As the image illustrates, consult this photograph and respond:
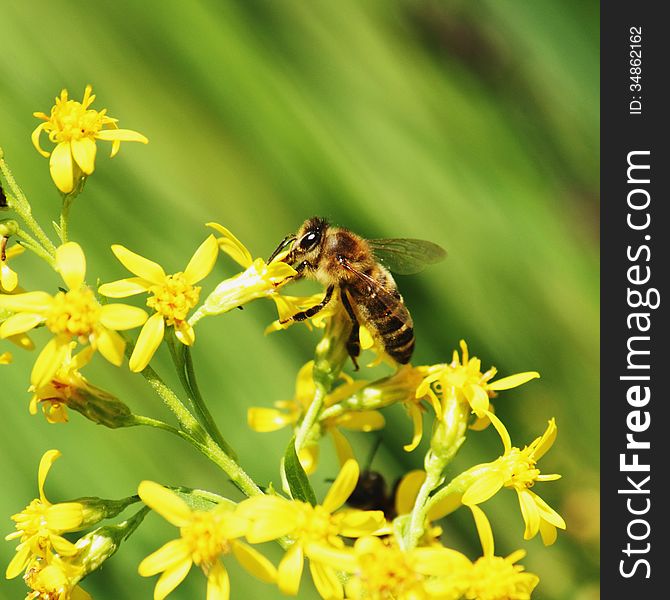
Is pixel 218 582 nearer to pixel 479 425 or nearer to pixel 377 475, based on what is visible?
pixel 479 425

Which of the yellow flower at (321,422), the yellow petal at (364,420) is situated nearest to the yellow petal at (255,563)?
the yellow flower at (321,422)

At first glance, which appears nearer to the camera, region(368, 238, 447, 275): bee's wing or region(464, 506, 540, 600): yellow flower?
region(464, 506, 540, 600): yellow flower

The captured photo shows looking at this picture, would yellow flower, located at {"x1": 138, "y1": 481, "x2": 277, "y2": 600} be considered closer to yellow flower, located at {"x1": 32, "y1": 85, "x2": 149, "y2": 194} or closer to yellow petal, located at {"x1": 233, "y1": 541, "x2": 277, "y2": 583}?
yellow petal, located at {"x1": 233, "y1": 541, "x2": 277, "y2": 583}

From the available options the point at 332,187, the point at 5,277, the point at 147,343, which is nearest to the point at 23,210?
the point at 5,277

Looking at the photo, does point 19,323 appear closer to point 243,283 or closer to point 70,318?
point 70,318

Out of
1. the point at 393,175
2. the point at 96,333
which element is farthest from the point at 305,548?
the point at 393,175

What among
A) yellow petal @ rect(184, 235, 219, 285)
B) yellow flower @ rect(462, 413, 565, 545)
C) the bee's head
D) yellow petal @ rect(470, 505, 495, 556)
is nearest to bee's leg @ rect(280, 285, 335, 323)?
the bee's head
